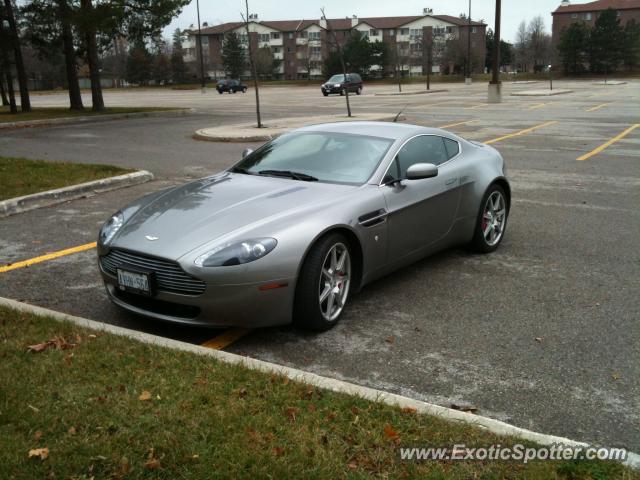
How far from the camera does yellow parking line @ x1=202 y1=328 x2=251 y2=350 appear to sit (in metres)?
4.39

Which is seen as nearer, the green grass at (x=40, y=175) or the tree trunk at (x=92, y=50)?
the green grass at (x=40, y=175)

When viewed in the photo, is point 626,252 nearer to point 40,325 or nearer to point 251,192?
point 251,192

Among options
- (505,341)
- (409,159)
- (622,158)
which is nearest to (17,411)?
(505,341)

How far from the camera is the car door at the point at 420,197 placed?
524 cm

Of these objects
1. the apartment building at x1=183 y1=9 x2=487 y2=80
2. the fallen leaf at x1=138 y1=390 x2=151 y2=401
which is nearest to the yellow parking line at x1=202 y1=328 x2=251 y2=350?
the fallen leaf at x1=138 y1=390 x2=151 y2=401

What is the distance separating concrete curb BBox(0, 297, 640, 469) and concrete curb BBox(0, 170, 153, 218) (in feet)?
13.6

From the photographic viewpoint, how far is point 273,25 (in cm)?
12275

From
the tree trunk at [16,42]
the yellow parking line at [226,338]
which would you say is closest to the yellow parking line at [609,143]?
the yellow parking line at [226,338]

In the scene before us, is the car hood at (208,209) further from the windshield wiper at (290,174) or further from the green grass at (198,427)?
the green grass at (198,427)

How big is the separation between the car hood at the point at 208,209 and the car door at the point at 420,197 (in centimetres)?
48

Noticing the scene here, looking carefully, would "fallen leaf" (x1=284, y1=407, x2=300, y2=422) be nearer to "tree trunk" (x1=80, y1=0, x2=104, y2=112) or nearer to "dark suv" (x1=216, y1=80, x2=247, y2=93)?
"tree trunk" (x1=80, y1=0, x2=104, y2=112)

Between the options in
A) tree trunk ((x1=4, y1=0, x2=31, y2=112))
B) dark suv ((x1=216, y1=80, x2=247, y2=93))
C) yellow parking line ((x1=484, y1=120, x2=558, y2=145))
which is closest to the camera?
yellow parking line ((x1=484, y1=120, x2=558, y2=145))

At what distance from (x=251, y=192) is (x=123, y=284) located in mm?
1230

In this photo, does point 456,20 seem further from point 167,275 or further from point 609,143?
point 167,275
